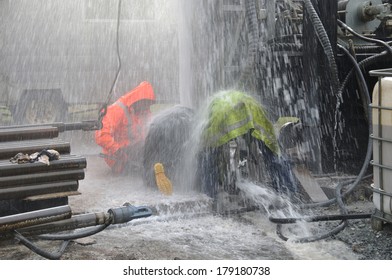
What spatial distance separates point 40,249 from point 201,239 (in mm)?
1195

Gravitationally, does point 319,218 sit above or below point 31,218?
below

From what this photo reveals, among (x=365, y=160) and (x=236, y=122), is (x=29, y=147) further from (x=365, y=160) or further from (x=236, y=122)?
(x=365, y=160)

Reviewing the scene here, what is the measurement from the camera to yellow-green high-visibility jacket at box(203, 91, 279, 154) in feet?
13.8

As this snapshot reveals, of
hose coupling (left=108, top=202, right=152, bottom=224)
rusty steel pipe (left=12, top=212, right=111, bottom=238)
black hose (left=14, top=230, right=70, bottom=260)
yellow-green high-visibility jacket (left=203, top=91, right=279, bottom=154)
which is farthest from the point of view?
yellow-green high-visibility jacket (left=203, top=91, right=279, bottom=154)

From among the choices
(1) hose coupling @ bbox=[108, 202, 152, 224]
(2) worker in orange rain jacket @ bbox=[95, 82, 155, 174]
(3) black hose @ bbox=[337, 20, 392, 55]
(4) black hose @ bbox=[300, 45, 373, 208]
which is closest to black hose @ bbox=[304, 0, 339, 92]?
(4) black hose @ bbox=[300, 45, 373, 208]

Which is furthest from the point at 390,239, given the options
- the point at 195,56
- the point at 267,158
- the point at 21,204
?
the point at 195,56

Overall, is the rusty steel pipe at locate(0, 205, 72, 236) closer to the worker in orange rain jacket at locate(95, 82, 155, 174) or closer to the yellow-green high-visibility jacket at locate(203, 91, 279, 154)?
the yellow-green high-visibility jacket at locate(203, 91, 279, 154)

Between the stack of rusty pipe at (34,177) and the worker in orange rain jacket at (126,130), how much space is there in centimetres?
196

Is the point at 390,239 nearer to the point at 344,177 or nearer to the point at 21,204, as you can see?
the point at 344,177

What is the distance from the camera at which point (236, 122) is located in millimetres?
4215

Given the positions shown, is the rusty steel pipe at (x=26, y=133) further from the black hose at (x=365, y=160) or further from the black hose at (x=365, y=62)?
the black hose at (x=365, y=62)

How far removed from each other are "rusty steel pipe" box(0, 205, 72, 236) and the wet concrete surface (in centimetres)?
60

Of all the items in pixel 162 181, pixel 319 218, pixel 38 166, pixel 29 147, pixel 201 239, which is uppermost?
pixel 29 147

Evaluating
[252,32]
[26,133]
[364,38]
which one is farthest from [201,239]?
[364,38]
